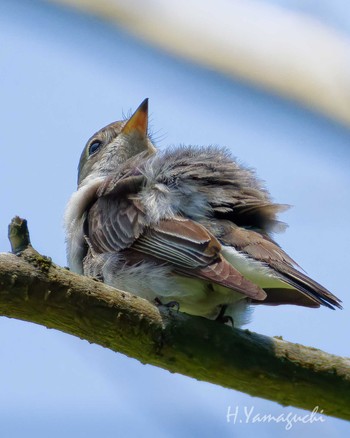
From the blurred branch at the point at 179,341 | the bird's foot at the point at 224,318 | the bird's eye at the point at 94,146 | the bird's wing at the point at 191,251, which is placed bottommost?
the blurred branch at the point at 179,341

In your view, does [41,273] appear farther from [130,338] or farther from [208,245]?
[208,245]

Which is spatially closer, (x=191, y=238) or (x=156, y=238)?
(x=191, y=238)

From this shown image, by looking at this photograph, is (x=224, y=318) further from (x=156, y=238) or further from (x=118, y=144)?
(x=118, y=144)

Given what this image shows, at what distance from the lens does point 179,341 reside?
2742 mm

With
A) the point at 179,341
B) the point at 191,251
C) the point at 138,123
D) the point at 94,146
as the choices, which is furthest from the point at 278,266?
the point at 94,146

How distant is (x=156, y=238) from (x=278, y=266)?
62 centimetres

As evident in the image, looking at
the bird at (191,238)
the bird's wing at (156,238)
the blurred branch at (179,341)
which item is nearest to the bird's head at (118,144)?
the bird at (191,238)

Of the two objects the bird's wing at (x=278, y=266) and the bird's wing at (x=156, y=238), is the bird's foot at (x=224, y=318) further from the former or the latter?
the bird's wing at (x=156, y=238)

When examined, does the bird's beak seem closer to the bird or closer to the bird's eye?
the bird's eye

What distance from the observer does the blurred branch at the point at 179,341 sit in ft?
8.45

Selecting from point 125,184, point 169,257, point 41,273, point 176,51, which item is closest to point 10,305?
point 41,273

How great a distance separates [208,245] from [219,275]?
0.23 meters

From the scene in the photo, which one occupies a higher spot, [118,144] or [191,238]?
[118,144]

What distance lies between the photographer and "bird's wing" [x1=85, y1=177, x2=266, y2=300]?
3.11 metres
